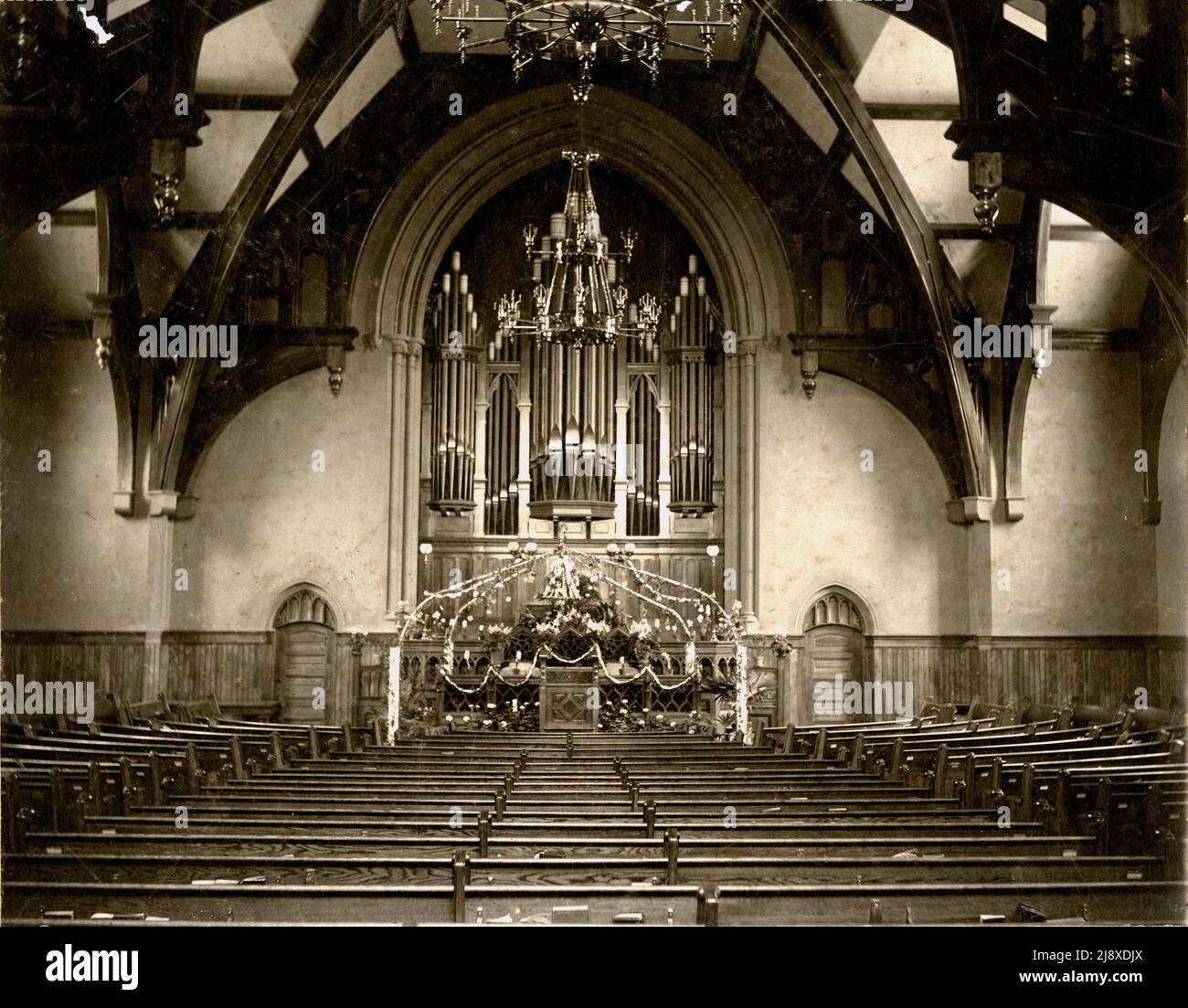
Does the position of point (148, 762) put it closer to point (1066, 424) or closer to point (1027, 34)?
point (1027, 34)

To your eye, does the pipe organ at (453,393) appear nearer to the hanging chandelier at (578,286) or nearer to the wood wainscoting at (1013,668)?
the hanging chandelier at (578,286)

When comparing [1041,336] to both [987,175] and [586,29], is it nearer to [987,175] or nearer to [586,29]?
[987,175]

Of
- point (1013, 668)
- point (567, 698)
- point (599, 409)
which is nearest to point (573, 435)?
point (599, 409)

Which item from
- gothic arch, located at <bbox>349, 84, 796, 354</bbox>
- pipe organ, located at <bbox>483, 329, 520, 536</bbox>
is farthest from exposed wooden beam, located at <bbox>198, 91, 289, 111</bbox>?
pipe organ, located at <bbox>483, 329, 520, 536</bbox>

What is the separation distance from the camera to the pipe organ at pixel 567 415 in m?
19.3

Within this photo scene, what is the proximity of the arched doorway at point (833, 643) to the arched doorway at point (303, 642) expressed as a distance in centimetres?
716

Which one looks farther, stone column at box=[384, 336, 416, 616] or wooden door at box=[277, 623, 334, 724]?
stone column at box=[384, 336, 416, 616]

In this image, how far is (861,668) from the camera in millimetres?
18469

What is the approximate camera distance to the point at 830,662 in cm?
1862

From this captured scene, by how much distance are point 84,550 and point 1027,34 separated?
1219cm

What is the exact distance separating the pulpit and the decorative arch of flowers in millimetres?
881

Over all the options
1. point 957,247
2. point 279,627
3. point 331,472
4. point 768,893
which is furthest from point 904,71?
point 768,893

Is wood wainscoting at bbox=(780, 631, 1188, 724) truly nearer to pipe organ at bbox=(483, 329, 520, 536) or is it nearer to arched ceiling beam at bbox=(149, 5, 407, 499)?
pipe organ at bbox=(483, 329, 520, 536)

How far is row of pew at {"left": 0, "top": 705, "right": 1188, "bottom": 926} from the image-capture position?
16.6 ft
